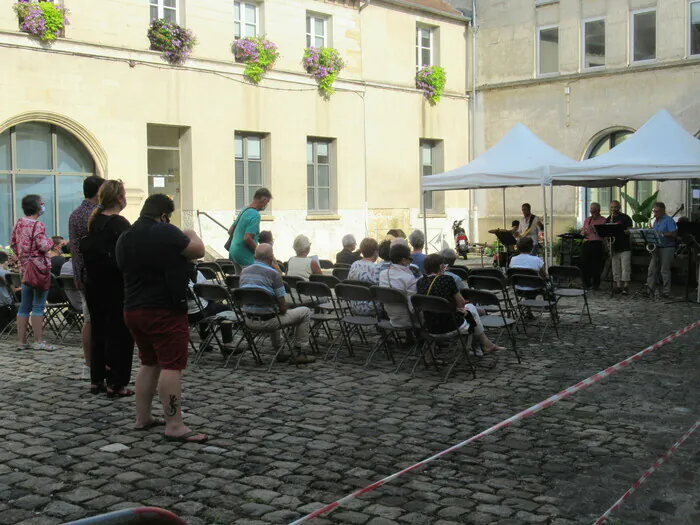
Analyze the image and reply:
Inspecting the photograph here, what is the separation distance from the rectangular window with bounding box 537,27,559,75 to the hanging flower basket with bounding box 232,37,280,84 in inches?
333

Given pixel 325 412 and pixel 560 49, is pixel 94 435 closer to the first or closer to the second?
pixel 325 412

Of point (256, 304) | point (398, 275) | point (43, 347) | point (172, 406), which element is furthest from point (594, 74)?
point (172, 406)

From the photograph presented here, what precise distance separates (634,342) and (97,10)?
1280cm

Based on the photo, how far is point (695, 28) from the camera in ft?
72.6

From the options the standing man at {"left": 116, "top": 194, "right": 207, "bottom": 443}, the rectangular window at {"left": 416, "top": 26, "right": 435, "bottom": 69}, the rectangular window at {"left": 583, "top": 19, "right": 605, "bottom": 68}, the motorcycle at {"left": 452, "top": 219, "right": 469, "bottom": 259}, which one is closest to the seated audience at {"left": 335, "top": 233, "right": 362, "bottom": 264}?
the standing man at {"left": 116, "top": 194, "right": 207, "bottom": 443}

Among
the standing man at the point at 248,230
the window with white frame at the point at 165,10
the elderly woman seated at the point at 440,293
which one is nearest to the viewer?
the elderly woman seated at the point at 440,293

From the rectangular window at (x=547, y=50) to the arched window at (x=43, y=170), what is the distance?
13293 millimetres

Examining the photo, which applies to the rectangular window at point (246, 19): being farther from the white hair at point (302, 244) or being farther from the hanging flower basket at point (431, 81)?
the white hair at point (302, 244)

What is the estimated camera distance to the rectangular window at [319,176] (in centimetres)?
2231

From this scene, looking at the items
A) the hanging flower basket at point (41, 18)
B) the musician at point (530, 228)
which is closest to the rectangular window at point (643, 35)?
the musician at point (530, 228)

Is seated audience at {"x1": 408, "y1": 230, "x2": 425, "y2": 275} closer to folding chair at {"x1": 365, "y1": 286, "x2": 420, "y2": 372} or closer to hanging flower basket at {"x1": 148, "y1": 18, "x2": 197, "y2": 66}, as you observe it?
folding chair at {"x1": 365, "y1": 286, "x2": 420, "y2": 372}

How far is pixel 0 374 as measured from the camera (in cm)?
814

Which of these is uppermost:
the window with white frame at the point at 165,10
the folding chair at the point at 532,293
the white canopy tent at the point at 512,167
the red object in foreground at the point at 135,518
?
the window with white frame at the point at 165,10

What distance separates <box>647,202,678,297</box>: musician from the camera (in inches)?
561
